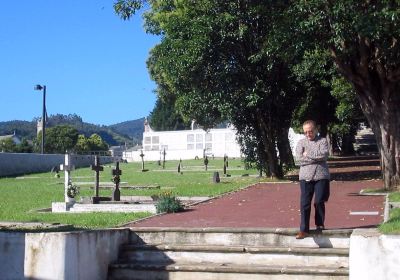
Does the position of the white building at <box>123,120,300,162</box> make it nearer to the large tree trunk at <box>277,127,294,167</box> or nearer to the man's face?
the large tree trunk at <box>277,127,294,167</box>

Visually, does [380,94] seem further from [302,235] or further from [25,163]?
[25,163]

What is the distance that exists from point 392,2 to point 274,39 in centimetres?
334

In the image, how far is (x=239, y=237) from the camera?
9406 mm

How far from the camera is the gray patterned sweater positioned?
897 cm

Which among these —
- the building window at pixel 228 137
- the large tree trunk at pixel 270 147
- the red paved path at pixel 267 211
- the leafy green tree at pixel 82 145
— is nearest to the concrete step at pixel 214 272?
the red paved path at pixel 267 211

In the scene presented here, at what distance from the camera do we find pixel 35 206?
1733 centimetres

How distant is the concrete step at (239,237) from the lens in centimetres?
896

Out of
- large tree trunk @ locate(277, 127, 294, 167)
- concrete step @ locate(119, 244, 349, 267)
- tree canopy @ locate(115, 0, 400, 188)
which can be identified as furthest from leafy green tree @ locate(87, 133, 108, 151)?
concrete step @ locate(119, 244, 349, 267)

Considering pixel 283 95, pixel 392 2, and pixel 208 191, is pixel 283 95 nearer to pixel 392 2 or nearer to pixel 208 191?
pixel 208 191

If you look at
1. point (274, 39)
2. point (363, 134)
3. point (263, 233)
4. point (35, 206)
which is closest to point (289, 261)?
point (263, 233)

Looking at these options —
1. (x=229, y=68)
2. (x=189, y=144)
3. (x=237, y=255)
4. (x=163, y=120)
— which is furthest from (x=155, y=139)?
(x=237, y=255)

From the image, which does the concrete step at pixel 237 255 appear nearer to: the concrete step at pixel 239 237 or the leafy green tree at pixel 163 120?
the concrete step at pixel 239 237

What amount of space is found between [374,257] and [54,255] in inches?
159

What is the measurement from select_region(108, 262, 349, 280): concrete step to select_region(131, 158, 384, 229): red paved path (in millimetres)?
1790
